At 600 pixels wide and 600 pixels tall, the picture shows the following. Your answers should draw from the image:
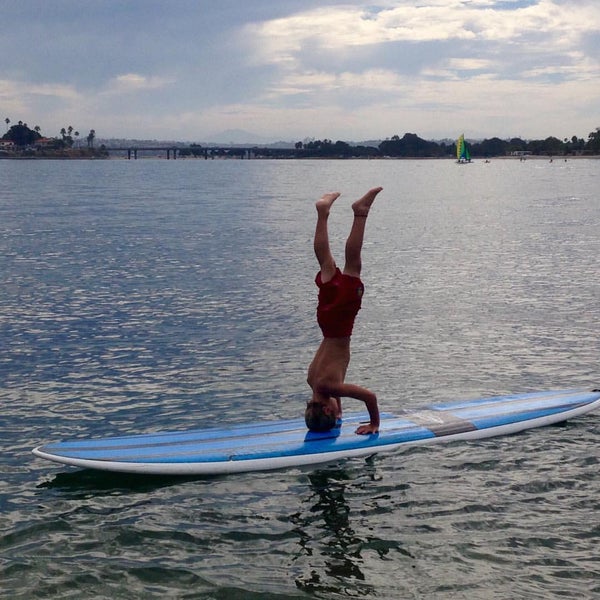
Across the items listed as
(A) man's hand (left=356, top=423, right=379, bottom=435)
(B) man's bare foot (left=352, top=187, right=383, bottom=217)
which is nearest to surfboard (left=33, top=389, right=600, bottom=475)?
(A) man's hand (left=356, top=423, right=379, bottom=435)

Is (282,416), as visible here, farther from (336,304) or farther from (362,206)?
(362,206)

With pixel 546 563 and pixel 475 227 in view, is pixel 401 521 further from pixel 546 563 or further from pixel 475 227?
pixel 475 227

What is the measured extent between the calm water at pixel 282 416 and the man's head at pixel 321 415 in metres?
0.69

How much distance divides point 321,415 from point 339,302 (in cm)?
184

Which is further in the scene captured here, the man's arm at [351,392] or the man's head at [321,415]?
the man's head at [321,415]

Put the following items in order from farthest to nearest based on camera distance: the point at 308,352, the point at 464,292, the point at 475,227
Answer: the point at 475,227 → the point at 464,292 → the point at 308,352

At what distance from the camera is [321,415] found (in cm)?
1211

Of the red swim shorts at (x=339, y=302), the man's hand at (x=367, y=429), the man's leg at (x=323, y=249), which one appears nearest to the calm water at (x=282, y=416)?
the man's hand at (x=367, y=429)

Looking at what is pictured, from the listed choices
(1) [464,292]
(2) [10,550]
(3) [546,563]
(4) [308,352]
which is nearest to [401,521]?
(3) [546,563]

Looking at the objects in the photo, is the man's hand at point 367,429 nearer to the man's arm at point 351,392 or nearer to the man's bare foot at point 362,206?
the man's arm at point 351,392

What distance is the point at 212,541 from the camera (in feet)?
32.0

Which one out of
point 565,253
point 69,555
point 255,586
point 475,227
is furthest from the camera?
point 475,227

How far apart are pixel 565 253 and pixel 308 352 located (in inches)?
947

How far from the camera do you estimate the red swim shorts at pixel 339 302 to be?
1148 cm
